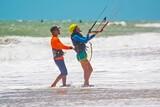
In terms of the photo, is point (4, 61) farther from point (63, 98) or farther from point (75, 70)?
point (63, 98)

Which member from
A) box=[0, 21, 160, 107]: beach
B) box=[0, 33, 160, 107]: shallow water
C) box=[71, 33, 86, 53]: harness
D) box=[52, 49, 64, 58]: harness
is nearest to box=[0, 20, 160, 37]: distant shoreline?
box=[0, 21, 160, 107]: beach

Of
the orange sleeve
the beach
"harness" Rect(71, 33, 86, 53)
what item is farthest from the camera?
the orange sleeve

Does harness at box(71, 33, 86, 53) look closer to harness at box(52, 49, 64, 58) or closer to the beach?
harness at box(52, 49, 64, 58)

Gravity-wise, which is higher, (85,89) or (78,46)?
(78,46)

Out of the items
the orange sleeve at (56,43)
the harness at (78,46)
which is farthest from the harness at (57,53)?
the harness at (78,46)

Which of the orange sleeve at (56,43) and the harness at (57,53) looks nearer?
the orange sleeve at (56,43)

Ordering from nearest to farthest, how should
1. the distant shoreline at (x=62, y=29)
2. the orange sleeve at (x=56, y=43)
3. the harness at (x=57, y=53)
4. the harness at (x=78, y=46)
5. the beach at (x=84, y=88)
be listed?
the beach at (x=84, y=88)
the harness at (x=78, y=46)
the orange sleeve at (x=56, y=43)
the harness at (x=57, y=53)
the distant shoreline at (x=62, y=29)

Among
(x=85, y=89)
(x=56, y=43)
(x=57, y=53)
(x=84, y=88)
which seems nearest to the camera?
(x=85, y=89)

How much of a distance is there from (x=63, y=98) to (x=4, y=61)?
1547 centimetres

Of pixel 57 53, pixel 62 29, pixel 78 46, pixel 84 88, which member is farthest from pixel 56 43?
pixel 62 29

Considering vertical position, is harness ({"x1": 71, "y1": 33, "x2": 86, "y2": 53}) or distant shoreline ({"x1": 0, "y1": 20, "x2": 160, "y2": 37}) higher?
distant shoreline ({"x1": 0, "y1": 20, "x2": 160, "y2": 37})

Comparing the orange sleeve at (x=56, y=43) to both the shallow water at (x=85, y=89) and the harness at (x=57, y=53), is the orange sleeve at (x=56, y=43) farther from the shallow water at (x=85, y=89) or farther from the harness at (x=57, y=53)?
the shallow water at (x=85, y=89)

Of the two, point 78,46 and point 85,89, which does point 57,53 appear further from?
point 85,89

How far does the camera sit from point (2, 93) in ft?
49.1
